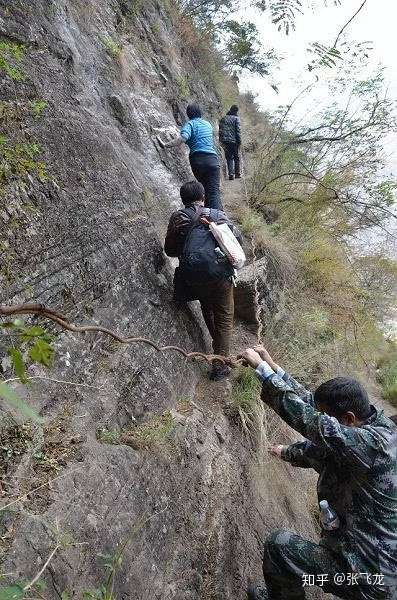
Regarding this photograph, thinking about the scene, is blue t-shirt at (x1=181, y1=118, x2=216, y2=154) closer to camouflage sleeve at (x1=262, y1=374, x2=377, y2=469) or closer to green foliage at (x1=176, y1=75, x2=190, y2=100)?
green foliage at (x1=176, y1=75, x2=190, y2=100)

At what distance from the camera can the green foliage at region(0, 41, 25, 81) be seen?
11.6ft

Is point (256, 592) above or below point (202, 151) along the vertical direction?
below

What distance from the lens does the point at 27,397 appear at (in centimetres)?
266

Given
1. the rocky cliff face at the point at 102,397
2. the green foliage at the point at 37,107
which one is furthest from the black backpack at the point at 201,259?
the green foliage at the point at 37,107

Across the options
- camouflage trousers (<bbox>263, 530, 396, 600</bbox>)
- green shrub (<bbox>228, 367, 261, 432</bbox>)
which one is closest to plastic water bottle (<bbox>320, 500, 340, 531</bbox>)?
camouflage trousers (<bbox>263, 530, 396, 600</bbox>)

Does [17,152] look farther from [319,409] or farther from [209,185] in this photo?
[209,185]

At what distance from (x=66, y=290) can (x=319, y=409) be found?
1.88 m

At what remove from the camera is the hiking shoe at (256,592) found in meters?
3.05

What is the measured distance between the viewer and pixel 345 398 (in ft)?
8.36

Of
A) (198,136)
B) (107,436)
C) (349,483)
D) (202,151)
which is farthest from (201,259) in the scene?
(198,136)

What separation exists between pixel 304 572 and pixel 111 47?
637 cm

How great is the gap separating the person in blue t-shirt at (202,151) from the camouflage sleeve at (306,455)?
12.7ft

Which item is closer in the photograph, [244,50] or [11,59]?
[11,59]

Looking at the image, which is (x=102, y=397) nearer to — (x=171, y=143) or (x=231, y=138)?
(x=171, y=143)
